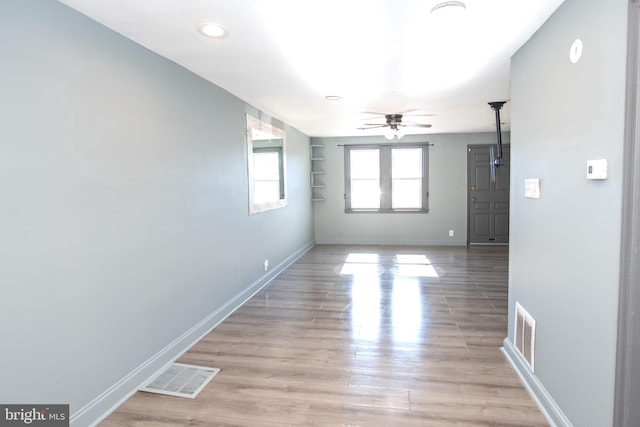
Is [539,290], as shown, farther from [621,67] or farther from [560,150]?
[621,67]

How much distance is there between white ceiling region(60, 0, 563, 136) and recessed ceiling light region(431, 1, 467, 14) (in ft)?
0.10

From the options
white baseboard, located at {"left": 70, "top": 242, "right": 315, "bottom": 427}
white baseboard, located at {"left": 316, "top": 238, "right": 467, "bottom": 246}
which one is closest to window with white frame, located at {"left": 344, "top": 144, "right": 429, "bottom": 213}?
white baseboard, located at {"left": 316, "top": 238, "right": 467, "bottom": 246}

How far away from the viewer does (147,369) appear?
256cm

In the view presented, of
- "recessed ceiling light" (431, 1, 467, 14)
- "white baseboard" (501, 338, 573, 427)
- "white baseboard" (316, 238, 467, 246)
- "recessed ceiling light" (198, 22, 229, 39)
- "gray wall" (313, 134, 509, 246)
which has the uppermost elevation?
"recessed ceiling light" (198, 22, 229, 39)

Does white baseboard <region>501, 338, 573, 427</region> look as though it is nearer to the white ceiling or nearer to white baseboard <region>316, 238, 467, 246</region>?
the white ceiling

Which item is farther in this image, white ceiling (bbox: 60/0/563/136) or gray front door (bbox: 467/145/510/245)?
gray front door (bbox: 467/145/510/245)

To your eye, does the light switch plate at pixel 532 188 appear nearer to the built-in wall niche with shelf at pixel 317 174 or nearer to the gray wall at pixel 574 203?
the gray wall at pixel 574 203

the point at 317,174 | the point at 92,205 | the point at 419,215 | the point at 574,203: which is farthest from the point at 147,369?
the point at 419,215

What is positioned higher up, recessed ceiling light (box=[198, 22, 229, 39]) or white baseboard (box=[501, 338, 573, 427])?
recessed ceiling light (box=[198, 22, 229, 39])

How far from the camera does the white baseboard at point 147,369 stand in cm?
206

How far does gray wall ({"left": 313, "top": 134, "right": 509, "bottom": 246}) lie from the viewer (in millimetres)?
7562

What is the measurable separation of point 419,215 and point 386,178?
1042 millimetres

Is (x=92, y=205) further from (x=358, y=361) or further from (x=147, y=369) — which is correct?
(x=358, y=361)

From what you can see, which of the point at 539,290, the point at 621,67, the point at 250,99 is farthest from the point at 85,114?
the point at 539,290
